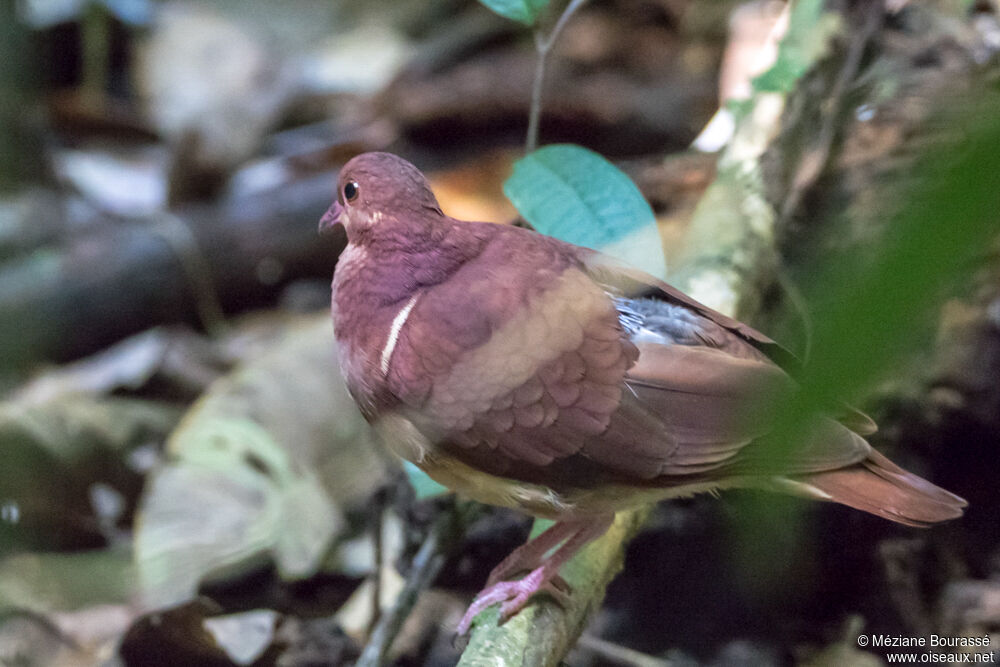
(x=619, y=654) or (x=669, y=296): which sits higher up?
(x=669, y=296)

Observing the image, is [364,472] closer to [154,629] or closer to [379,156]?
[154,629]

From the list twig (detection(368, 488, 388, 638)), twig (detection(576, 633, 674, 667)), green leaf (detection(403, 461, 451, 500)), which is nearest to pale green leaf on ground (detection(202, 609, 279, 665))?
twig (detection(368, 488, 388, 638))

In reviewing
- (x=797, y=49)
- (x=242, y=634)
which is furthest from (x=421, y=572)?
(x=797, y=49)

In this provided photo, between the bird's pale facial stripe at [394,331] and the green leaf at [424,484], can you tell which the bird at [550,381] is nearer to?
the bird's pale facial stripe at [394,331]

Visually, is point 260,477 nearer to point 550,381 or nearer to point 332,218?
point 332,218

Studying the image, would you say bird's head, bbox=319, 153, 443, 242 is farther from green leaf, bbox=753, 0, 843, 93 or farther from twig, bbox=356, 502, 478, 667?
green leaf, bbox=753, 0, 843, 93

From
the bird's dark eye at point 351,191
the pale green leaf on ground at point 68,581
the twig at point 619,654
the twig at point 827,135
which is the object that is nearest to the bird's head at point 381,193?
the bird's dark eye at point 351,191
